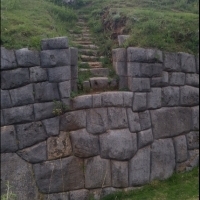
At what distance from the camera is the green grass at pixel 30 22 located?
21.8 ft

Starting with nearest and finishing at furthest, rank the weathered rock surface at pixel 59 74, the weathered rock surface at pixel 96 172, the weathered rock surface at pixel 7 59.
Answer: the weathered rock surface at pixel 7 59 < the weathered rock surface at pixel 59 74 < the weathered rock surface at pixel 96 172

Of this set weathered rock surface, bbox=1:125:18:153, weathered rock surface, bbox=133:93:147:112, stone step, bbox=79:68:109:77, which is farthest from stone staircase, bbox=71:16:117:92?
weathered rock surface, bbox=1:125:18:153

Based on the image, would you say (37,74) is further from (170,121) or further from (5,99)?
(170,121)

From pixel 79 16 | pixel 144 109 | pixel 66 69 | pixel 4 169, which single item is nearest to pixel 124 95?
pixel 144 109

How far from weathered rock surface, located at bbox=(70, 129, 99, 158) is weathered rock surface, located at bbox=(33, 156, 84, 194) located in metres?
0.15

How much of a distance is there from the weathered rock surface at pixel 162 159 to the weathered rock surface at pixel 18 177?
2.34m

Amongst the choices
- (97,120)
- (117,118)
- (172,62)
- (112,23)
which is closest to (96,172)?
(97,120)

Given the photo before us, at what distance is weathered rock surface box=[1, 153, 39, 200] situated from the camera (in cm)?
630

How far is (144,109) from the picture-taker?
7.26 m

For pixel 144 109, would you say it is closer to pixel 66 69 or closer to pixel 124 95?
pixel 124 95

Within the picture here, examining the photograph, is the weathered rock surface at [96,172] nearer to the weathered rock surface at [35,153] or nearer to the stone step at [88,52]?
the weathered rock surface at [35,153]

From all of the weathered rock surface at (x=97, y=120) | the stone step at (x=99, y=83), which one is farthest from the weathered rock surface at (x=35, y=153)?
the stone step at (x=99, y=83)

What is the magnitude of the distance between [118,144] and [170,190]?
1.33m

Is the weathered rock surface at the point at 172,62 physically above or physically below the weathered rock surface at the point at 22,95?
above
